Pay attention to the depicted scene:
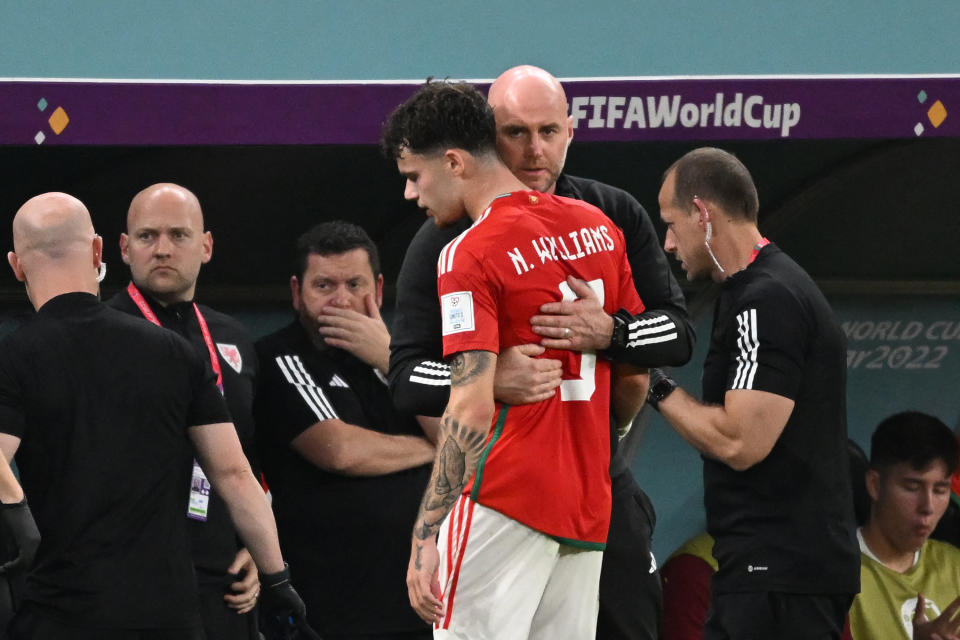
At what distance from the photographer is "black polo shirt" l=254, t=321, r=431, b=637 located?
4.63m

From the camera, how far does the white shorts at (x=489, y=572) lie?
10.3ft

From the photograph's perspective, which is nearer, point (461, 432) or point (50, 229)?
point (461, 432)

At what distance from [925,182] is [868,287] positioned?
576 mm

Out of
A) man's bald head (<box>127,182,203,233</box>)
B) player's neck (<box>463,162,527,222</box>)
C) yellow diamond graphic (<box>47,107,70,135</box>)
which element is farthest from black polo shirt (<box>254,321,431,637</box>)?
player's neck (<box>463,162,527,222</box>)

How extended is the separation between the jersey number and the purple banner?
143 centimetres

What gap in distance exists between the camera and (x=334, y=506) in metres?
4.70

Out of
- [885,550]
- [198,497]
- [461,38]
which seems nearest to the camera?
[198,497]

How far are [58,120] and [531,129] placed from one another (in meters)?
→ 1.66

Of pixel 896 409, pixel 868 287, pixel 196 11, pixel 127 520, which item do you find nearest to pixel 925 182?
pixel 868 287

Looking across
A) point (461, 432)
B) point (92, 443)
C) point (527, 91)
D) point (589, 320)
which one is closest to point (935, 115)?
point (527, 91)

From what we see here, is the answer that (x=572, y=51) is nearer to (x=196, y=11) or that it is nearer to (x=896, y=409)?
(x=196, y=11)

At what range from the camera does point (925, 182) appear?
5.92 metres

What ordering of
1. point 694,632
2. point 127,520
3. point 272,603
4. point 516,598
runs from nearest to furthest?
1. point 516,598
2. point 127,520
3. point 272,603
4. point 694,632

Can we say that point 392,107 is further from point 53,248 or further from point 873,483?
point 873,483
